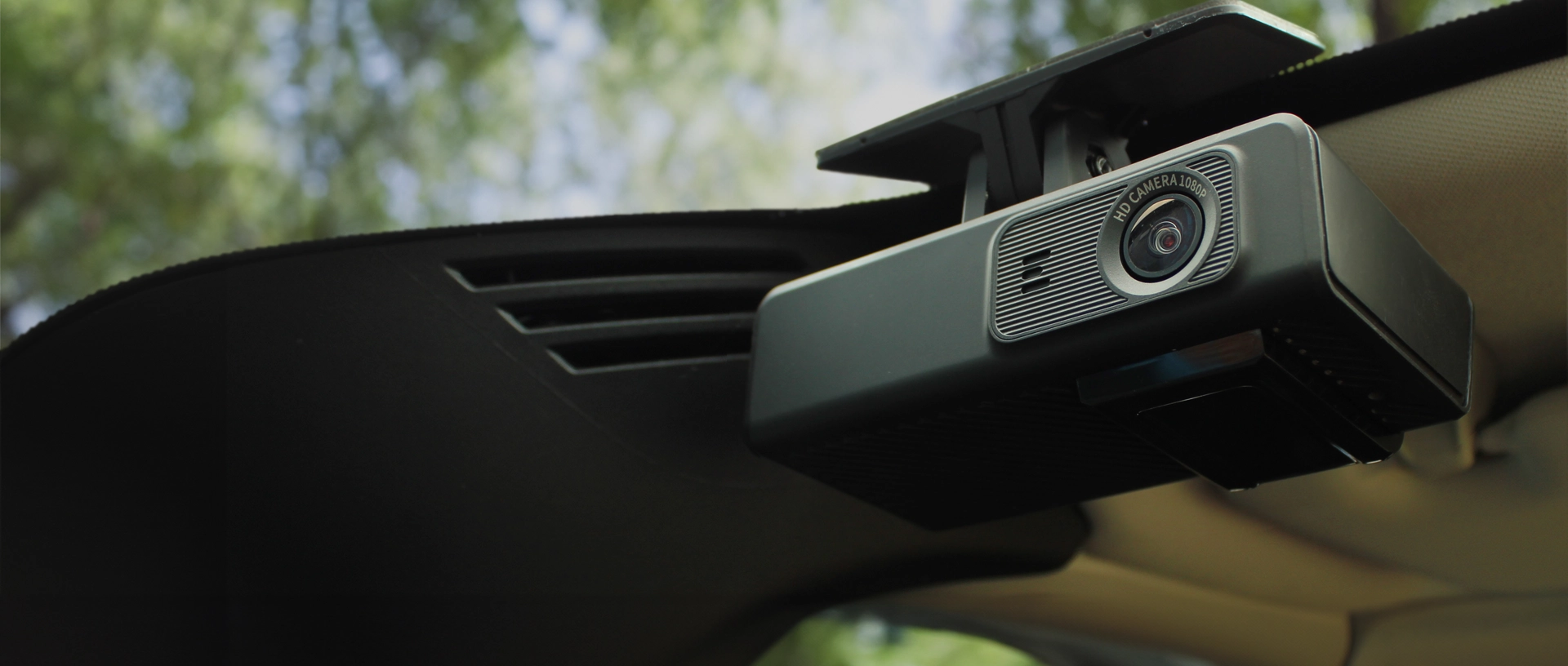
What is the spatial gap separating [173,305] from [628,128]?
2.64 meters

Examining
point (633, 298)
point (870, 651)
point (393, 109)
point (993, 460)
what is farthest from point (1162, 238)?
point (870, 651)

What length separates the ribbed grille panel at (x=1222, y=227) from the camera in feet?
1.68

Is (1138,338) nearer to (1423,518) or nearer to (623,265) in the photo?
(623,265)

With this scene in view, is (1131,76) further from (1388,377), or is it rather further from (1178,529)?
(1178,529)

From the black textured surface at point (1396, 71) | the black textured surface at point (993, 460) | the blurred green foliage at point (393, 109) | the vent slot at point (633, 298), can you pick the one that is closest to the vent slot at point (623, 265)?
the vent slot at point (633, 298)

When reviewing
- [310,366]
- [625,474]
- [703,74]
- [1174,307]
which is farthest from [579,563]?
[703,74]

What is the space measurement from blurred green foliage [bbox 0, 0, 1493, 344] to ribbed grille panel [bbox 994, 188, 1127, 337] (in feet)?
8.37

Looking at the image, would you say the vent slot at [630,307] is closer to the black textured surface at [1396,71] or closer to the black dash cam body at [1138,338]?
the black dash cam body at [1138,338]

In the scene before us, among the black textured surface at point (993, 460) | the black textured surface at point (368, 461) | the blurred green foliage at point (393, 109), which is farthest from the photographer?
the blurred green foliage at point (393, 109)

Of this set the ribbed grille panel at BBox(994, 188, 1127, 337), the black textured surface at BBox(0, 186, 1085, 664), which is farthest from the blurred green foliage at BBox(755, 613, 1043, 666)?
the ribbed grille panel at BBox(994, 188, 1127, 337)

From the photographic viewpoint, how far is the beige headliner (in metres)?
0.67

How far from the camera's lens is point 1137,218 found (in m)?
0.55

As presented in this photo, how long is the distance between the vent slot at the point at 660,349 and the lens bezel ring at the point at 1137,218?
31 cm

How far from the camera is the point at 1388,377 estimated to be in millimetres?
559
